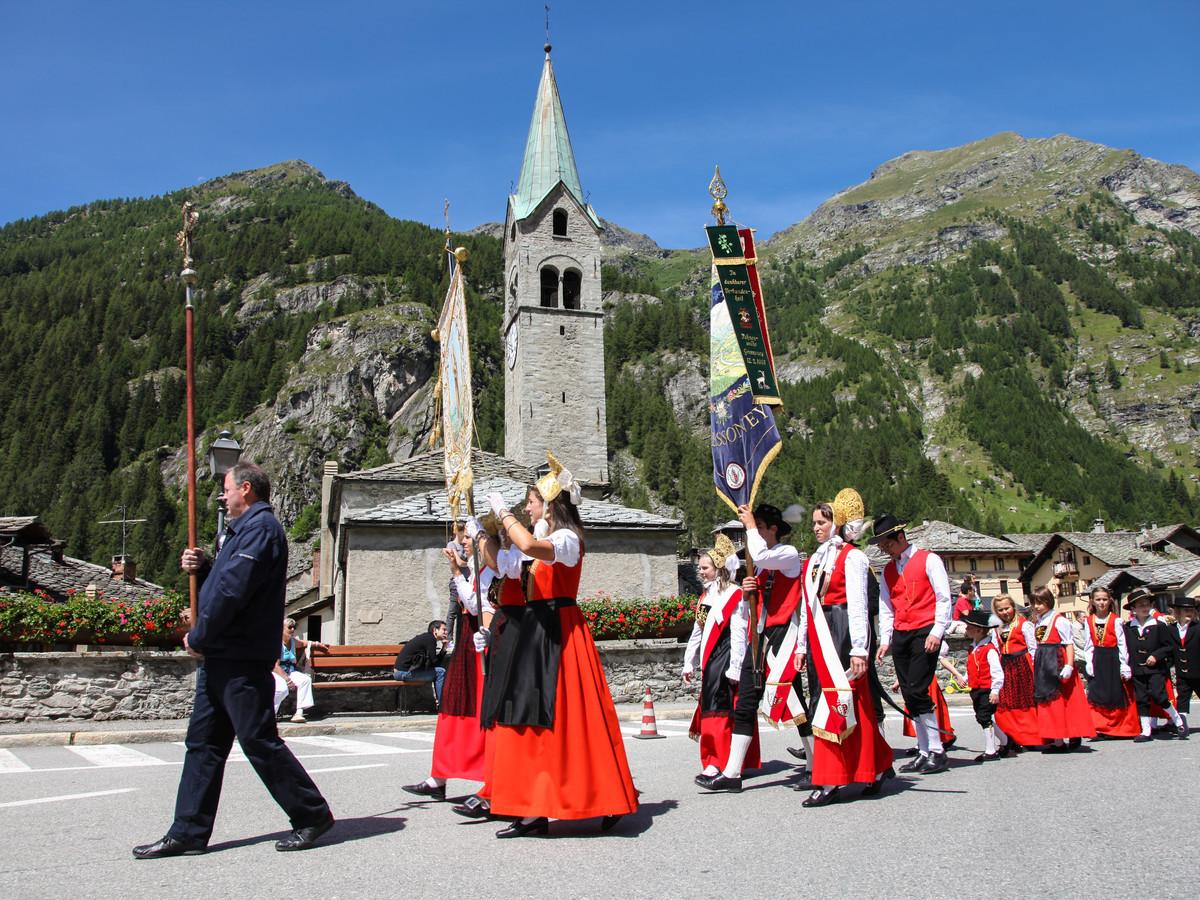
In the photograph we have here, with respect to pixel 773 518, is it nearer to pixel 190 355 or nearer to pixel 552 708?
pixel 552 708

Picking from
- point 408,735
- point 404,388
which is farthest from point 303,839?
point 404,388

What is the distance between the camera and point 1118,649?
1104cm

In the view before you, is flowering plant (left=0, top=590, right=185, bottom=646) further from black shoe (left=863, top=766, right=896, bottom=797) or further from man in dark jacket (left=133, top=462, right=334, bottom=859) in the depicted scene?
black shoe (left=863, top=766, right=896, bottom=797)

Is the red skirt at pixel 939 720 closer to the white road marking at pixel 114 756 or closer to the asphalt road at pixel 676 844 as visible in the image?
the asphalt road at pixel 676 844

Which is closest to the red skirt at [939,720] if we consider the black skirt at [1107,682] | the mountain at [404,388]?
the black skirt at [1107,682]

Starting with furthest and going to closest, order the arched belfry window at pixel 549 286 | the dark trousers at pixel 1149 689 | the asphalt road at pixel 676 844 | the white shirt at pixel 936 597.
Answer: the arched belfry window at pixel 549 286 → the dark trousers at pixel 1149 689 → the white shirt at pixel 936 597 → the asphalt road at pixel 676 844

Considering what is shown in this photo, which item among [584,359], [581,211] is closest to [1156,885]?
[584,359]

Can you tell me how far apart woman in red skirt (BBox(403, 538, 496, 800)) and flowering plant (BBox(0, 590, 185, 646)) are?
9.16m

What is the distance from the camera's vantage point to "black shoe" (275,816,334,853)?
15.5ft

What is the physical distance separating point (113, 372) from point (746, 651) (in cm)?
14651

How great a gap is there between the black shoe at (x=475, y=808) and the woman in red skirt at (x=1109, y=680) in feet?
26.5

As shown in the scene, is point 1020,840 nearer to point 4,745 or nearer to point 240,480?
point 240,480

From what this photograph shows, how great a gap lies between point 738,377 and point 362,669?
9.85m

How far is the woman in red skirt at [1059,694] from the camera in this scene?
379 inches
